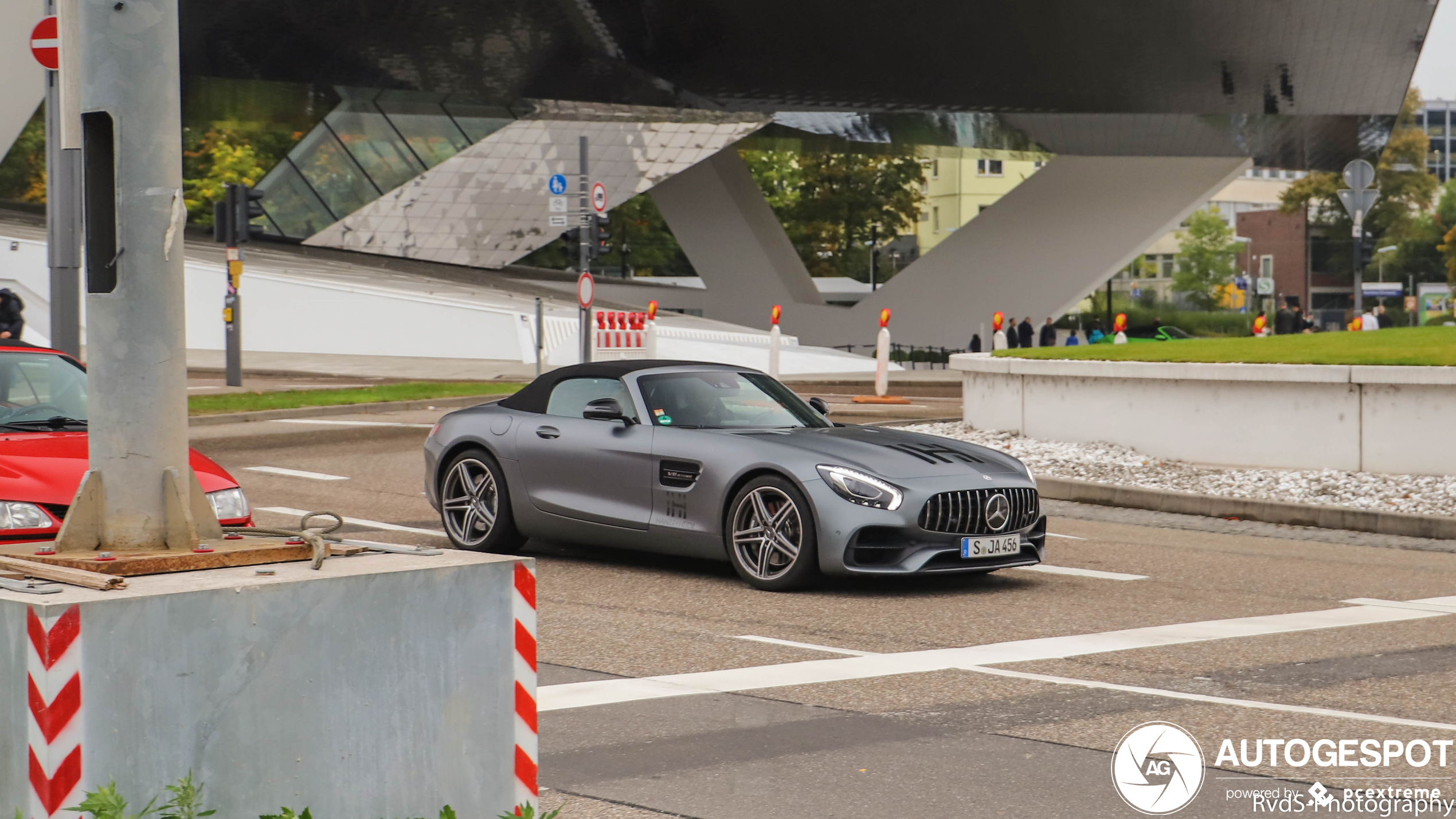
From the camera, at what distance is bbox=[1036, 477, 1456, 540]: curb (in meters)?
12.7

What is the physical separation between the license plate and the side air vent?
1551mm

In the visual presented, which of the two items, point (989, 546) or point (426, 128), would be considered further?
point (426, 128)

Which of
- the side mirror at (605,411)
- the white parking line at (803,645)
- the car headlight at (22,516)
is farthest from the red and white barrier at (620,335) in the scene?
the car headlight at (22,516)

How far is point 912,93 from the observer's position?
1730 inches

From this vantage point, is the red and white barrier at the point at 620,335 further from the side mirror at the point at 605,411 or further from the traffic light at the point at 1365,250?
the side mirror at the point at 605,411

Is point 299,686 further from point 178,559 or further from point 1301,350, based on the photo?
point 1301,350

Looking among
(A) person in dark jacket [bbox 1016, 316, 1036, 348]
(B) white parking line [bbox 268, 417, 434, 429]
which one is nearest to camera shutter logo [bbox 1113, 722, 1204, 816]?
(B) white parking line [bbox 268, 417, 434, 429]

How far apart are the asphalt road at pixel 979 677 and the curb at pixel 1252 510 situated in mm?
1097

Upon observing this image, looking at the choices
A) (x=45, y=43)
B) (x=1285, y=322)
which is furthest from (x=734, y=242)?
(x=45, y=43)

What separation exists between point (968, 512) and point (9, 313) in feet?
40.3

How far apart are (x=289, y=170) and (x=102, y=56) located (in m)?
44.8

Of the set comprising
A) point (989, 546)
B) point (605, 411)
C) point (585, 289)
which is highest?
point (585, 289)

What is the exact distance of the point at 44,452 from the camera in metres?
7.73

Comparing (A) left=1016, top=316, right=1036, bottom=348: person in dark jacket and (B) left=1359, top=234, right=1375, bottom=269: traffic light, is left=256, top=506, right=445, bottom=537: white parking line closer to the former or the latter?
(B) left=1359, top=234, right=1375, bottom=269: traffic light
